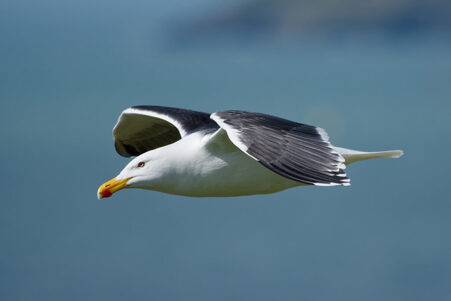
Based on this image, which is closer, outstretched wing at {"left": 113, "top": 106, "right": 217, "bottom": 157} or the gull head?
the gull head

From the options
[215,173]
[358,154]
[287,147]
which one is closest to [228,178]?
[215,173]

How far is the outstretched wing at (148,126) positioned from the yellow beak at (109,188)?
3.52ft

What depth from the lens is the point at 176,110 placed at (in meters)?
7.50

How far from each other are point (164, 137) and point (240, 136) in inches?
103

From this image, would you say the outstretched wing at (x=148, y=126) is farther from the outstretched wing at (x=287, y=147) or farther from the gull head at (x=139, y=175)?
the outstretched wing at (x=287, y=147)

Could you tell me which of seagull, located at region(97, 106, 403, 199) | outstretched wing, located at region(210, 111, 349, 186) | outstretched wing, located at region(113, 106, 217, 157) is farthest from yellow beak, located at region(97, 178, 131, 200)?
outstretched wing, located at region(113, 106, 217, 157)

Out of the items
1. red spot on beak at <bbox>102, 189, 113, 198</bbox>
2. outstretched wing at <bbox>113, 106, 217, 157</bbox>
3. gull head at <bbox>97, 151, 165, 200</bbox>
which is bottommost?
red spot on beak at <bbox>102, 189, 113, 198</bbox>

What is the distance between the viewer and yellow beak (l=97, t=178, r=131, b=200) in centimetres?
610

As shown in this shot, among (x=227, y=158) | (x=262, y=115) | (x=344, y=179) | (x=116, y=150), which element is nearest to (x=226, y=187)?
(x=227, y=158)

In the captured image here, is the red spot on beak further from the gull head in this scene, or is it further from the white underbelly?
the white underbelly

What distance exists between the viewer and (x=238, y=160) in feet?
19.5

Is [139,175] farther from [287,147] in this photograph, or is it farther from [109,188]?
[287,147]

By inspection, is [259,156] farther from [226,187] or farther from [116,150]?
[116,150]

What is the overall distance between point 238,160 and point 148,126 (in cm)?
221
